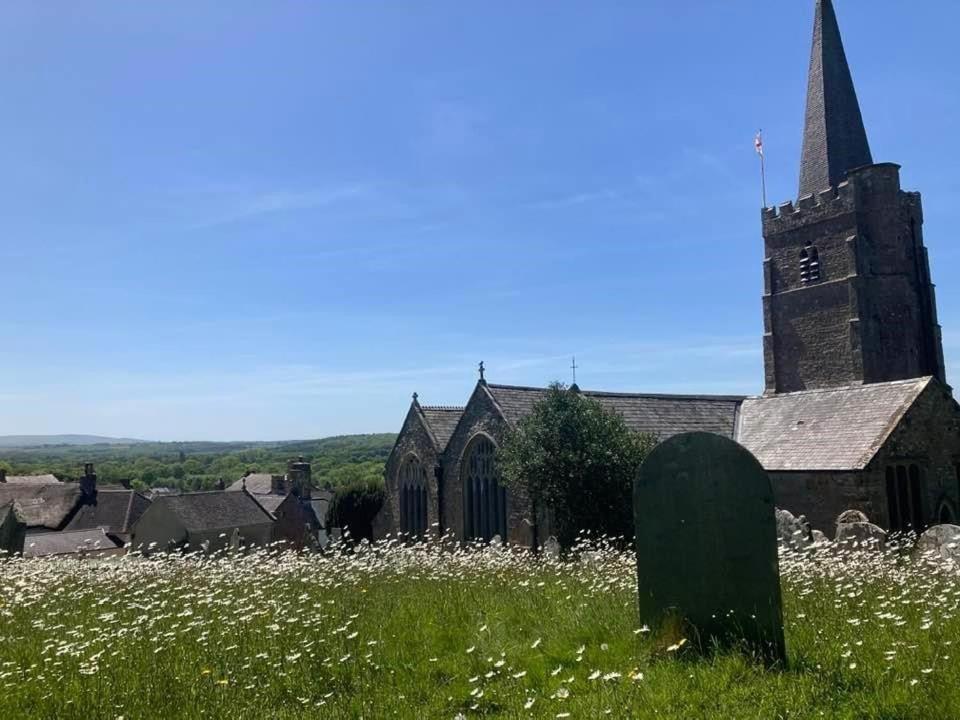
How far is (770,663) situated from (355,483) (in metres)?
36.4

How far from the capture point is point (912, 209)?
101 ft

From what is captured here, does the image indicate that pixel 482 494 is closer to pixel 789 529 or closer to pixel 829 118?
pixel 789 529

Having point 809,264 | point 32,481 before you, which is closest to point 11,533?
point 809,264

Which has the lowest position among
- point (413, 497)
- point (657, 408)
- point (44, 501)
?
point (44, 501)

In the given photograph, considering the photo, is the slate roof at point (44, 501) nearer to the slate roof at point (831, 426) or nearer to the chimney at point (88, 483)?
the chimney at point (88, 483)

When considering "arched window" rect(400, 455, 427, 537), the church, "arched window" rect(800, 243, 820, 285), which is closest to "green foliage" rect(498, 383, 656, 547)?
the church

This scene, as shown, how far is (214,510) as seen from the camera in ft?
134

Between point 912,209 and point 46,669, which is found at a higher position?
point 912,209

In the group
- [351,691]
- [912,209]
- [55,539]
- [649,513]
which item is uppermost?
[912,209]

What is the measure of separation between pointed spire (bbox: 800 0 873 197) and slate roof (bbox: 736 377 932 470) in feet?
41.5

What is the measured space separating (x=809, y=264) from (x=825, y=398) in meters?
10.6

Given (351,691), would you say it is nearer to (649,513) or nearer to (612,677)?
(612,677)

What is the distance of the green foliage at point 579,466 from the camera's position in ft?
66.2

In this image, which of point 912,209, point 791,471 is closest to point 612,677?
point 791,471
